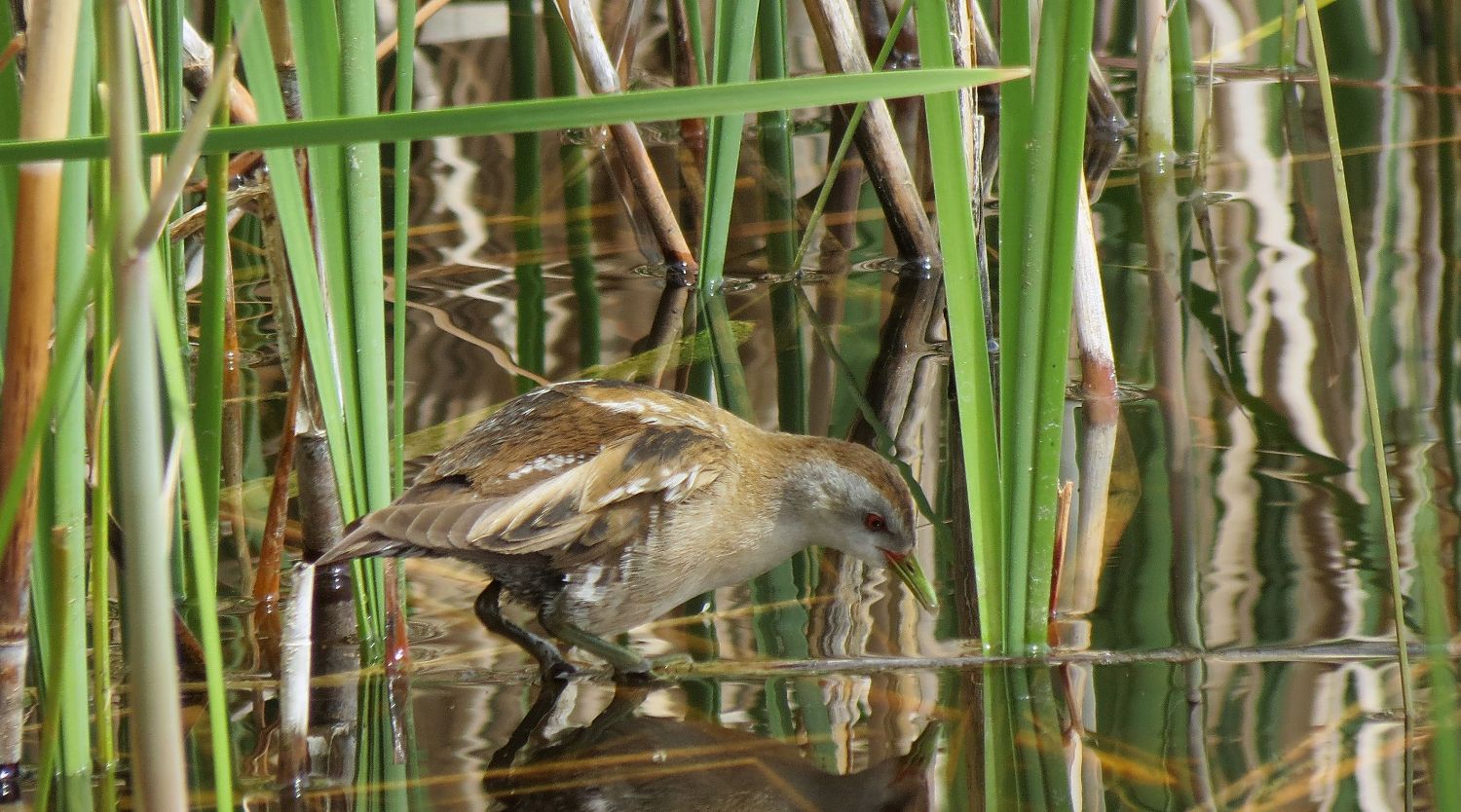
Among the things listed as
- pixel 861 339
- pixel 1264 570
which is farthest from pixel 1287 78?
pixel 1264 570

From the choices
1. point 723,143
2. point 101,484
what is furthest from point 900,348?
point 101,484

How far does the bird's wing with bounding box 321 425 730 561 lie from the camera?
2.51 meters

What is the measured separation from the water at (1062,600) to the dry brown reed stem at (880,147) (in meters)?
0.16

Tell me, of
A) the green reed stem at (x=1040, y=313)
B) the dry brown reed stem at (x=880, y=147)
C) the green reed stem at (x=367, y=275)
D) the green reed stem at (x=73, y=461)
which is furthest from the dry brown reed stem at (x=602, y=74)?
the green reed stem at (x=73, y=461)

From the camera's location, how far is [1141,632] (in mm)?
2713

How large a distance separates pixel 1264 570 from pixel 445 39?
5029mm

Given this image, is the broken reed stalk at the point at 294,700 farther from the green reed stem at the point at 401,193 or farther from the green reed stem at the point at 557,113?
the green reed stem at the point at 557,113

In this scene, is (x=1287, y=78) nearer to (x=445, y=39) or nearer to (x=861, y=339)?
(x=861, y=339)

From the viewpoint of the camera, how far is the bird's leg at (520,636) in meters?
2.83

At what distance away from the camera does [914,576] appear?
2.87 meters

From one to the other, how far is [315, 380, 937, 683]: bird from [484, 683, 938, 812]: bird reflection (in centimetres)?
22

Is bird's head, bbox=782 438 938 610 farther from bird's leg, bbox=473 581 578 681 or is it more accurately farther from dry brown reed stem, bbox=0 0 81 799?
dry brown reed stem, bbox=0 0 81 799

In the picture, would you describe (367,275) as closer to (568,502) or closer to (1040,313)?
(568,502)

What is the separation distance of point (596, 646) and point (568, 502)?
0.89ft
